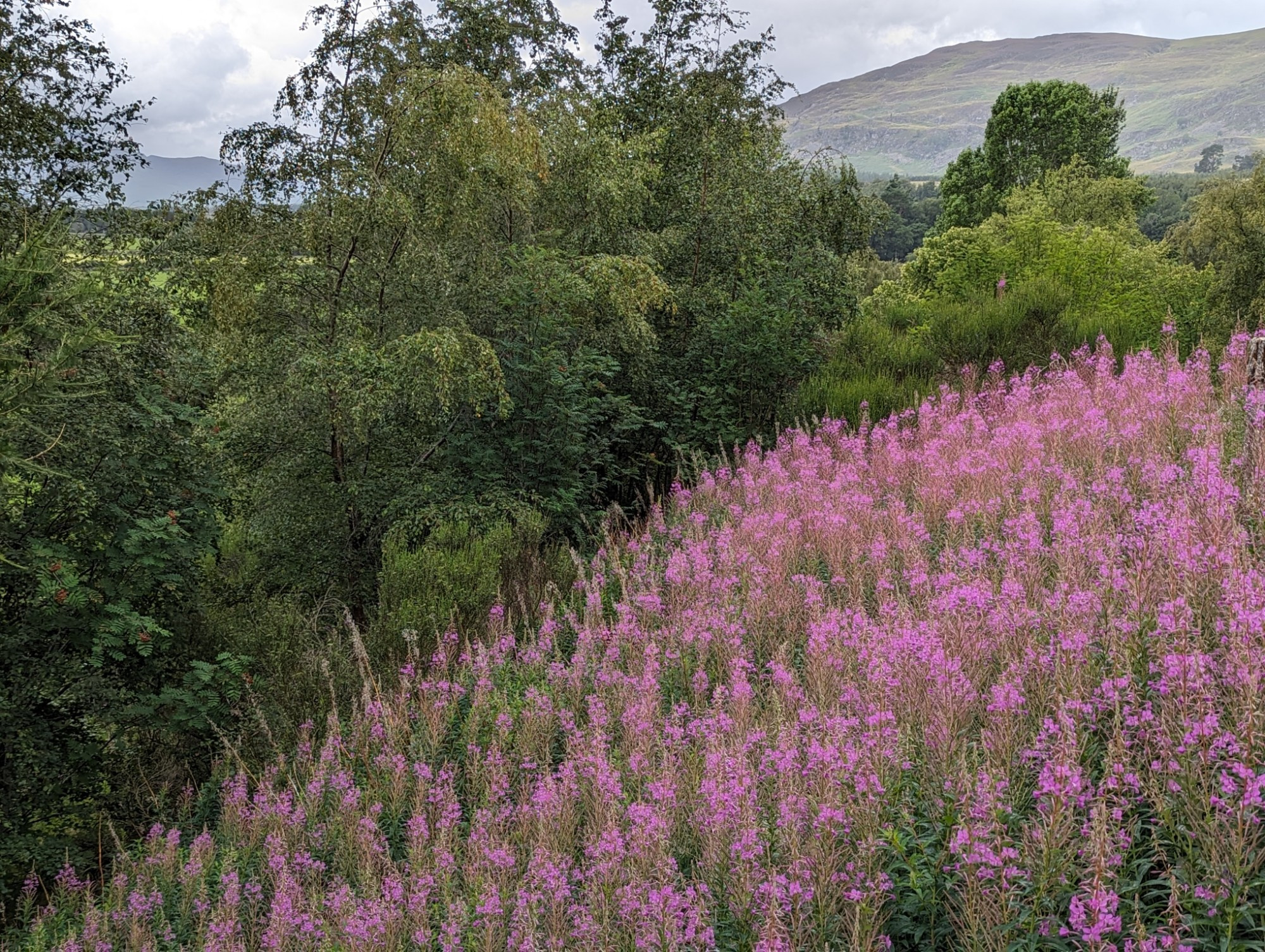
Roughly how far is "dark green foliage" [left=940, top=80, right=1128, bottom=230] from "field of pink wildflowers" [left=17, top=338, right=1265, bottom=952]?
38.7m

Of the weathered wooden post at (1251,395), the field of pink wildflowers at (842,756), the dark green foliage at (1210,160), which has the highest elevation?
the dark green foliage at (1210,160)

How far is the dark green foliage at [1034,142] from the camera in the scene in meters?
38.9

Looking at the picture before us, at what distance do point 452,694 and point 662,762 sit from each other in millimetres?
2037

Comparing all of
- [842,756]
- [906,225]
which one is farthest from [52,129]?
[906,225]

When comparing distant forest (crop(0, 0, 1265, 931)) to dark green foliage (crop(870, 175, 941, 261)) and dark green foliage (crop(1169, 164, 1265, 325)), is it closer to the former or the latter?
dark green foliage (crop(1169, 164, 1265, 325))

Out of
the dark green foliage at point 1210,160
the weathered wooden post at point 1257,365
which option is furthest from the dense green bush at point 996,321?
the dark green foliage at point 1210,160

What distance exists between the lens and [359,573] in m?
8.85

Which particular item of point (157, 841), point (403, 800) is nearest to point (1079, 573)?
point (403, 800)

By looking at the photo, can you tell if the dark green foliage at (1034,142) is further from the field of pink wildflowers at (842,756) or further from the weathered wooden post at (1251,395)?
the field of pink wildflowers at (842,756)

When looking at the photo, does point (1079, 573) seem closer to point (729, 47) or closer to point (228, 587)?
point (228, 587)

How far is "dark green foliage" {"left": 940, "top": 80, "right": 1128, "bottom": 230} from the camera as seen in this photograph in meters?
38.9

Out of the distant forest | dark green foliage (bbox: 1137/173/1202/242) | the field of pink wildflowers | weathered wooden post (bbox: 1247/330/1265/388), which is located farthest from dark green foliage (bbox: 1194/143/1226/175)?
the field of pink wildflowers

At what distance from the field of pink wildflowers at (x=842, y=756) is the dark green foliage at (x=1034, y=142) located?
1524 inches

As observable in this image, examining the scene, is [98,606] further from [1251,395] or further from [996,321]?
[996,321]
